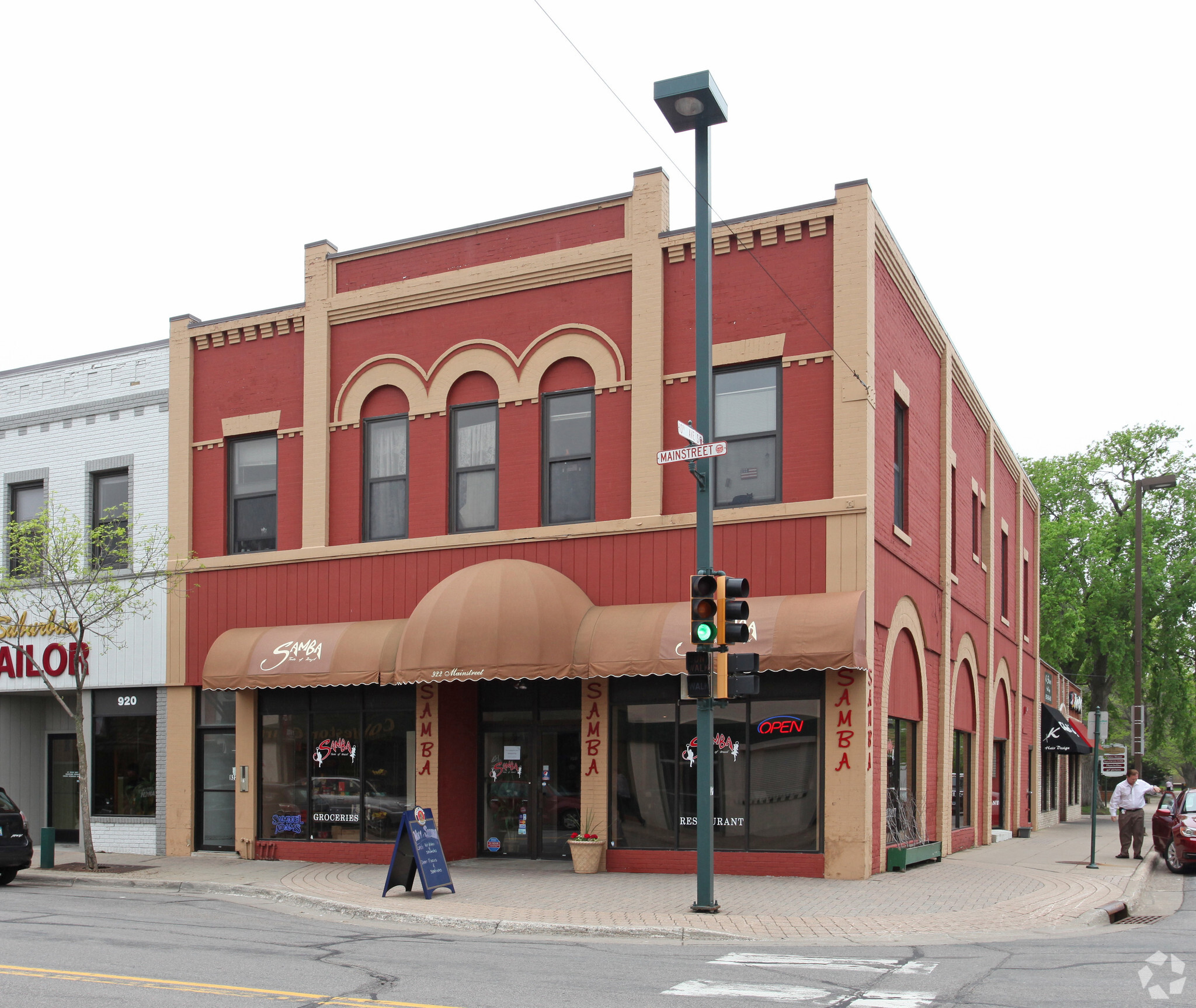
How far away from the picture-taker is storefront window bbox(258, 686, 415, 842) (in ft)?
62.4

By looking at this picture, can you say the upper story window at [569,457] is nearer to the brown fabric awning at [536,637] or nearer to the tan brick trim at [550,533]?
the tan brick trim at [550,533]

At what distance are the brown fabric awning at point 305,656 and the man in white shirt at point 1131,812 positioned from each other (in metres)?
13.4

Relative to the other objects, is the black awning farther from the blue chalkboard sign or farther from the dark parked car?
the dark parked car

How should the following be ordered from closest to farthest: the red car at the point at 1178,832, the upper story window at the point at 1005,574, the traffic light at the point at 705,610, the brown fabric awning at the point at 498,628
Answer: the traffic light at the point at 705,610
the brown fabric awning at the point at 498,628
the red car at the point at 1178,832
the upper story window at the point at 1005,574

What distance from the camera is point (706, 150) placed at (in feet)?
44.3

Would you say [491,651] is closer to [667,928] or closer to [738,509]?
[738,509]

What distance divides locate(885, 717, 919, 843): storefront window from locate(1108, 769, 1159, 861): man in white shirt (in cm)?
520

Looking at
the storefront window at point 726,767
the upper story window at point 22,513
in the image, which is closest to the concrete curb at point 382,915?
the storefront window at point 726,767

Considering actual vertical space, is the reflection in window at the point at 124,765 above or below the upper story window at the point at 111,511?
below

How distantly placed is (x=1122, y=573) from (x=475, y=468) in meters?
40.1

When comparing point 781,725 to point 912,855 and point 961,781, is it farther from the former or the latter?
point 961,781

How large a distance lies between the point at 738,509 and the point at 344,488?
6745 millimetres

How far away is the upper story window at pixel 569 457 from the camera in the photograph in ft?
59.9

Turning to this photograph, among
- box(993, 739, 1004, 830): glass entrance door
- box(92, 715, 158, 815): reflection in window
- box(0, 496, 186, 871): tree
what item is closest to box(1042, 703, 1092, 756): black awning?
box(993, 739, 1004, 830): glass entrance door
